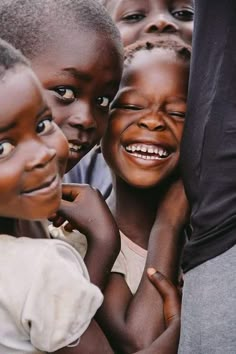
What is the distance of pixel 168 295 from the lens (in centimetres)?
156

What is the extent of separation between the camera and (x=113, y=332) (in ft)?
5.08

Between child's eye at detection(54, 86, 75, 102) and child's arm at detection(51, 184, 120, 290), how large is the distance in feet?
0.72

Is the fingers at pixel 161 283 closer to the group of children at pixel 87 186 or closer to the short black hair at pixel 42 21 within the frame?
the group of children at pixel 87 186

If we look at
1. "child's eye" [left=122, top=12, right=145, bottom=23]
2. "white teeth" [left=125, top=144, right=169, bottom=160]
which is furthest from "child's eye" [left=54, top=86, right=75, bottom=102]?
"child's eye" [left=122, top=12, right=145, bottom=23]

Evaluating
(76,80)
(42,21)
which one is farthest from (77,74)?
(42,21)

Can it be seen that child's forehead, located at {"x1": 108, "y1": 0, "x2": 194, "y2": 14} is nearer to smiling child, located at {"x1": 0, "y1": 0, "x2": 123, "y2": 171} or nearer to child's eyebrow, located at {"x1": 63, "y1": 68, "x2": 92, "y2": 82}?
smiling child, located at {"x1": 0, "y1": 0, "x2": 123, "y2": 171}

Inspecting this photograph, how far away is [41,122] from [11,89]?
10 centimetres

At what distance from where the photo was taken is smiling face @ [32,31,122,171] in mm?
1656

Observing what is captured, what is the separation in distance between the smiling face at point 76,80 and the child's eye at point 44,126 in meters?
0.30

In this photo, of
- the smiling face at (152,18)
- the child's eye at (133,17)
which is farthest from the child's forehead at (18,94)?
the child's eye at (133,17)

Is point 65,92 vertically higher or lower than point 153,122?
higher

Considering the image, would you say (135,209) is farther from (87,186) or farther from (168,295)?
(168,295)

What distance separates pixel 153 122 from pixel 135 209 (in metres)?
0.25

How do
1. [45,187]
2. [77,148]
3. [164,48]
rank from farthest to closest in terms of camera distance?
[164,48], [77,148], [45,187]
